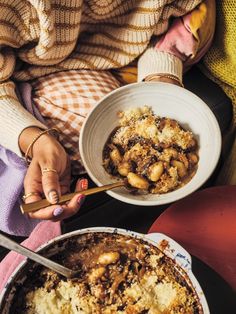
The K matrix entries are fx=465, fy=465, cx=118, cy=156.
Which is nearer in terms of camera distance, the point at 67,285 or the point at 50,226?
the point at 67,285

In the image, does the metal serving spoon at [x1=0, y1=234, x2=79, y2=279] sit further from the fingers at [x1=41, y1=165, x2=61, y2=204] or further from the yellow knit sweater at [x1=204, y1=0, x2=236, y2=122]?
the yellow knit sweater at [x1=204, y1=0, x2=236, y2=122]

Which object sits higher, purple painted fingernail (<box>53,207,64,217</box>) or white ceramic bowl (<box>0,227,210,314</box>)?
purple painted fingernail (<box>53,207,64,217</box>)

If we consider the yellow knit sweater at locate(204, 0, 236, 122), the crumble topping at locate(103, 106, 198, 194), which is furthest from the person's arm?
the yellow knit sweater at locate(204, 0, 236, 122)

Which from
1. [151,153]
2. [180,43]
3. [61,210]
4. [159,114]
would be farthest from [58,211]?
[180,43]

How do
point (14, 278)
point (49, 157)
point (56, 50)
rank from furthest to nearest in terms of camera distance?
point (56, 50) → point (49, 157) → point (14, 278)

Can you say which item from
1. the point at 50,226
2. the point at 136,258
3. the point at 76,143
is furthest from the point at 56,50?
the point at 136,258

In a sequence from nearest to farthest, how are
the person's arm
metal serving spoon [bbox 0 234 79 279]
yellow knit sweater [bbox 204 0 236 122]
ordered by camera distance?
metal serving spoon [bbox 0 234 79 279]
the person's arm
yellow knit sweater [bbox 204 0 236 122]

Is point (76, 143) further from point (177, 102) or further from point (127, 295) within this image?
point (127, 295)

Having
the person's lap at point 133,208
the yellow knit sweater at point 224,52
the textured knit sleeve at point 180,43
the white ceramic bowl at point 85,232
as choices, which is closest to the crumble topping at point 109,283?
the white ceramic bowl at point 85,232

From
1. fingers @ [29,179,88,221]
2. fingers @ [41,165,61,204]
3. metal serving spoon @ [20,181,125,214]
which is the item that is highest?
fingers @ [41,165,61,204]
